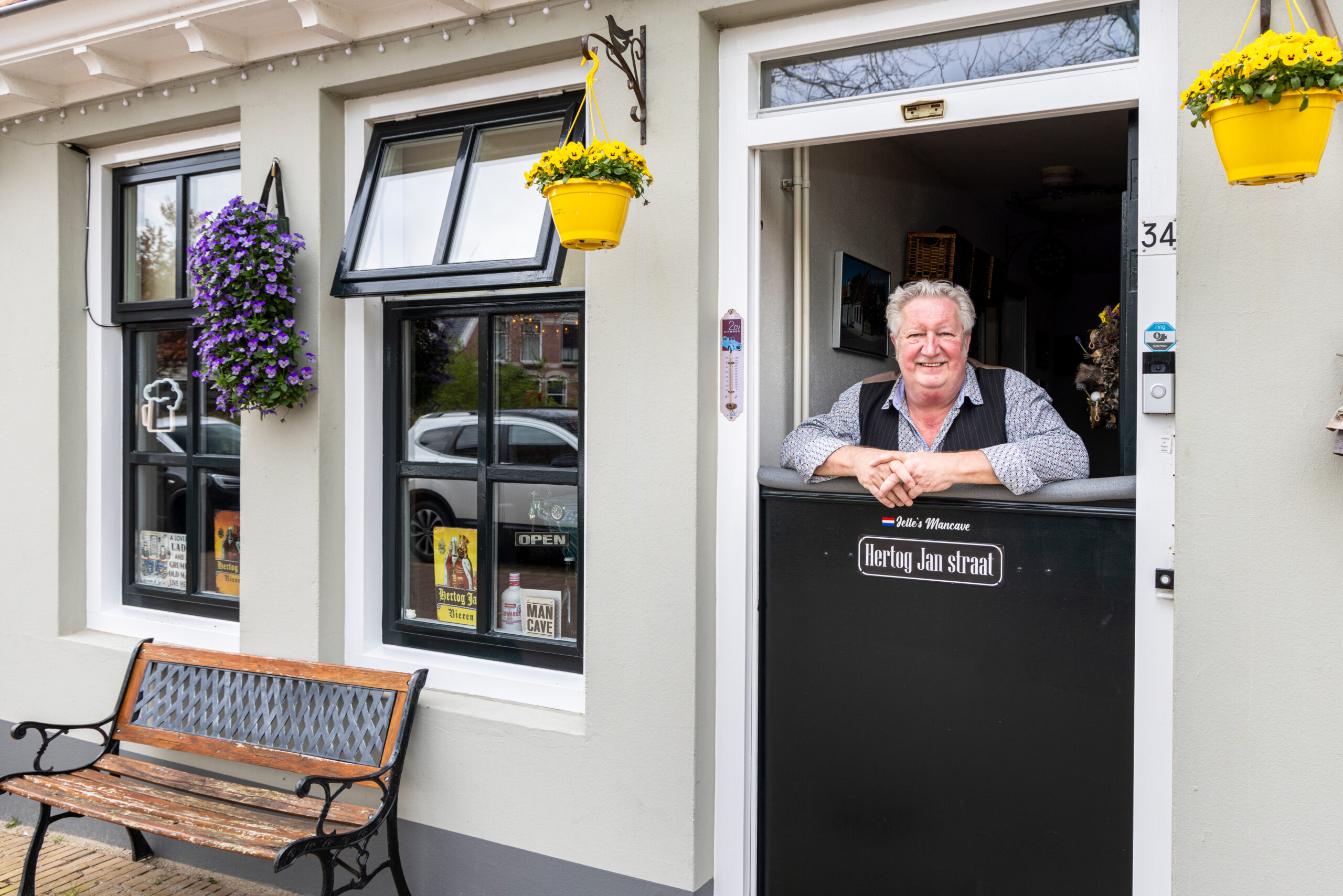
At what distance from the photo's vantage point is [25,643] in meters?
4.73

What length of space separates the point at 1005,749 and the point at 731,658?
0.89 m

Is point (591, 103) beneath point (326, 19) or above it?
beneath

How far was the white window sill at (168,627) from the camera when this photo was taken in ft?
14.5

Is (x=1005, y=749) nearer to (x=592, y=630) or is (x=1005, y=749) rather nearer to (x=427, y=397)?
(x=592, y=630)

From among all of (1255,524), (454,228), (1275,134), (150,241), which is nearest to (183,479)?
(150,241)

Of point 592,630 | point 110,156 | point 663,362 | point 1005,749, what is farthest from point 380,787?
point 110,156

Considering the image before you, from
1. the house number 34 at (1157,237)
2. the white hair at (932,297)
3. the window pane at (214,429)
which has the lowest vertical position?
the window pane at (214,429)

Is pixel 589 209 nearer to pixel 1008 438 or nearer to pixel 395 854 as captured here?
pixel 1008 438

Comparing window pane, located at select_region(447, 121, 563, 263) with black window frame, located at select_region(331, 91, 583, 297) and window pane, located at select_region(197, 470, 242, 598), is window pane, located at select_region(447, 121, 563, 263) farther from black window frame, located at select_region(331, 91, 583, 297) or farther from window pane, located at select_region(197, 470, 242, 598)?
window pane, located at select_region(197, 470, 242, 598)

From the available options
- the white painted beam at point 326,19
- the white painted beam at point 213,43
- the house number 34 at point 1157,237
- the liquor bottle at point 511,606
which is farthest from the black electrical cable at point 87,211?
the house number 34 at point 1157,237

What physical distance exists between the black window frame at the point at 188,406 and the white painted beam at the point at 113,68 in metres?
0.40

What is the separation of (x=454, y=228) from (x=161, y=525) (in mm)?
2415

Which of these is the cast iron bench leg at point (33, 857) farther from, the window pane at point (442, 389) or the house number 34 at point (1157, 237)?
the house number 34 at point (1157, 237)

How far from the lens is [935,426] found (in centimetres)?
318
